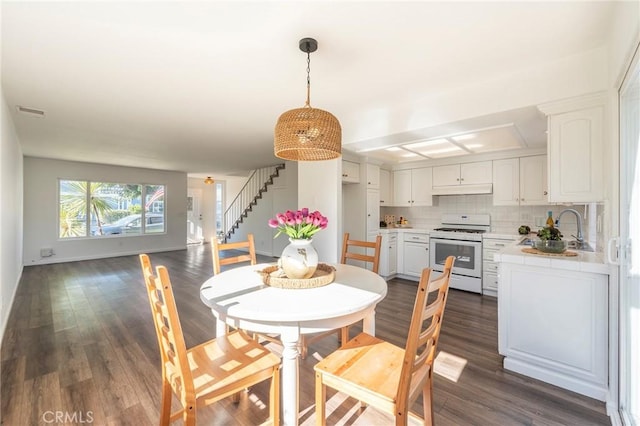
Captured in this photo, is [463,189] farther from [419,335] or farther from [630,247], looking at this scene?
[419,335]

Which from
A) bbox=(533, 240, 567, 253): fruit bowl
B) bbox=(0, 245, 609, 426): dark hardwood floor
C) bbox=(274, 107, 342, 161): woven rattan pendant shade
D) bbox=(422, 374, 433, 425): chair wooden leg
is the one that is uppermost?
bbox=(274, 107, 342, 161): woven rattan pendant shade

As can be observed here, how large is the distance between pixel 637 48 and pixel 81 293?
243 inches

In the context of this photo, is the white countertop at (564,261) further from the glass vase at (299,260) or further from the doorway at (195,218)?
the doorway at (195,218)

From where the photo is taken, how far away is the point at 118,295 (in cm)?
400

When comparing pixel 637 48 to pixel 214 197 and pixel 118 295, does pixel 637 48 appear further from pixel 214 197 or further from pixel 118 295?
pixel 214 197

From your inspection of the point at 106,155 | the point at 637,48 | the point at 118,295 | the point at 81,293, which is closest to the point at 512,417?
the point at 637,48

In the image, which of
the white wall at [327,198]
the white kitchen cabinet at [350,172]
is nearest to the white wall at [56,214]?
the white wall at [327,198]

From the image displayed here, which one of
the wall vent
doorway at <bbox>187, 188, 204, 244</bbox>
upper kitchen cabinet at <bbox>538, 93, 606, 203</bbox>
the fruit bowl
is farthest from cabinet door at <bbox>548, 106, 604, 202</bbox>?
doorway at <bbox>187, 188, 204, 244</bbox>

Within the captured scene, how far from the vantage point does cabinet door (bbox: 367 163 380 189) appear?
4.62 meters

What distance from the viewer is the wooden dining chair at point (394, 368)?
1102 mm

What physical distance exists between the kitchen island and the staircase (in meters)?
5.92

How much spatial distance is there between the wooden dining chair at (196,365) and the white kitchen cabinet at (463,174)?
4.19 m

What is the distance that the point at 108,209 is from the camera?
7.29 meters

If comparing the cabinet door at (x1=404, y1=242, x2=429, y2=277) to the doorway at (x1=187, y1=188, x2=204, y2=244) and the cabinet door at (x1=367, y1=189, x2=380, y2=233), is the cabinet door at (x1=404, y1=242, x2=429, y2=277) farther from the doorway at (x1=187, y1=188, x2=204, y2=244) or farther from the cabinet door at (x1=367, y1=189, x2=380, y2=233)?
the doorway at (x1=187, y1=188, x2=204, y2=244)
